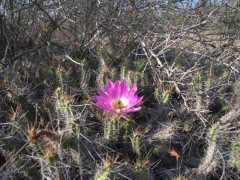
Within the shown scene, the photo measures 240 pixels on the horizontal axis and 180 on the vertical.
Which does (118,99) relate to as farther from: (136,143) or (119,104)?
(136,143)

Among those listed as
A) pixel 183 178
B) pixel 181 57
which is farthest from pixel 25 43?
pixel 183 178

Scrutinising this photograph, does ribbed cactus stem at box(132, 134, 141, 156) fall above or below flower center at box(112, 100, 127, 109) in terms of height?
below

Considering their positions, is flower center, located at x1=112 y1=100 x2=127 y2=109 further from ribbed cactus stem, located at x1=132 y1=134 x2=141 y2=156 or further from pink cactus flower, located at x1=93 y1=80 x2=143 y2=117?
ribbed cactus stem, located at x1=132 y1=134 x2=141 y2=156

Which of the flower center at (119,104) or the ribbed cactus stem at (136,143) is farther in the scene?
the flower center at (119,104)

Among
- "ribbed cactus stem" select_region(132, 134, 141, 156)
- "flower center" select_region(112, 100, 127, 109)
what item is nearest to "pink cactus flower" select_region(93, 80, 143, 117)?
"flower center" select_region(112, 100, 127, 109)

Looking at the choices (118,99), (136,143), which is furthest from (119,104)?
(136,143)

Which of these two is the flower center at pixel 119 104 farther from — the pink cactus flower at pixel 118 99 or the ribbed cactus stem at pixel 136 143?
the ribbed cactus stem at pixel 136 143

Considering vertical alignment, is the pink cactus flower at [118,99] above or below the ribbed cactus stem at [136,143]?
above

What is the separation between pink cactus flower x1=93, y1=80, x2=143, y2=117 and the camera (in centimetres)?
196

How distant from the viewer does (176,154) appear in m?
2.05

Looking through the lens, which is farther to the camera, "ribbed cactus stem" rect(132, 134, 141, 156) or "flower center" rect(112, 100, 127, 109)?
"flower center" rect(112, 100, 127, 109)

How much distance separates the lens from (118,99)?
206cm

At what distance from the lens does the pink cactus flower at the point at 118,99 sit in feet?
6.44

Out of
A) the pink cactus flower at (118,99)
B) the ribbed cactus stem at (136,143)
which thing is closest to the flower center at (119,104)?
the pink cactus flower at (118,99)
